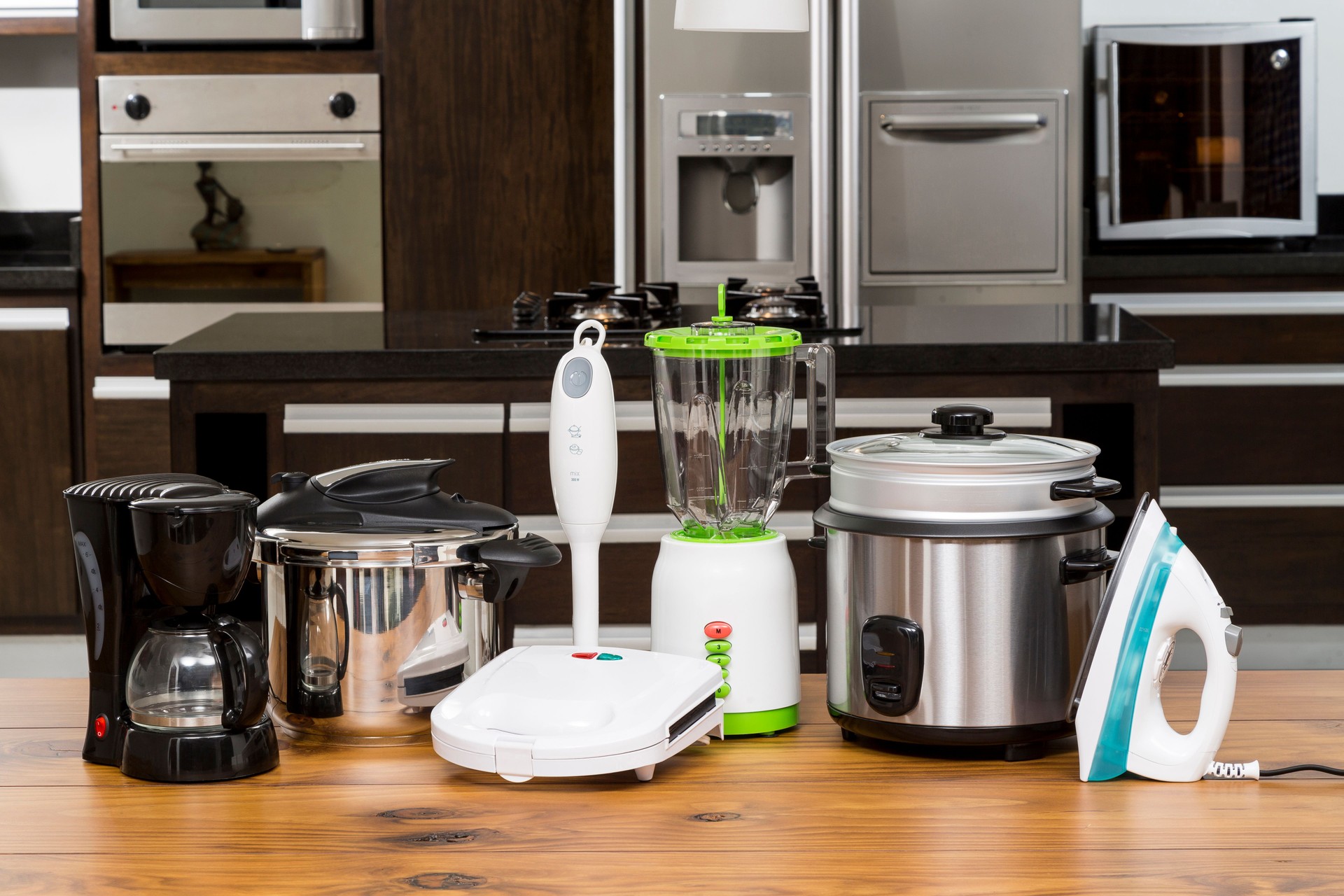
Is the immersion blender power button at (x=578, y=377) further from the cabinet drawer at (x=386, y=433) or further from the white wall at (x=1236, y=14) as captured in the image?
the white wall at (x=1236, y=14)

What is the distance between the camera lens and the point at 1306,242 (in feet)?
12.8

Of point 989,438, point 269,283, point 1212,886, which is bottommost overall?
point 1212,886

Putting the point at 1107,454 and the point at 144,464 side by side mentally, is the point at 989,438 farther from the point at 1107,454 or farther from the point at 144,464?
the point at 144,464

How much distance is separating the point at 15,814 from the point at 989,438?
2.21ft

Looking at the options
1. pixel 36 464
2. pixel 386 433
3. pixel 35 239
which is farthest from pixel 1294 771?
pixel 35 239

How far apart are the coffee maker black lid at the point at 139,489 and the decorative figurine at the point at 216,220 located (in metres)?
2.84

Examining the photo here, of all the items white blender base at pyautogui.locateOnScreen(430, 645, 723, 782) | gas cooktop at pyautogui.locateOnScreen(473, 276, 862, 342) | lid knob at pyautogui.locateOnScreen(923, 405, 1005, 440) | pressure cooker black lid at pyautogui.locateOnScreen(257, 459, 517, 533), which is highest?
gas cooktop at pyautogui.locateOnScreen(473, 276, 862, 342)

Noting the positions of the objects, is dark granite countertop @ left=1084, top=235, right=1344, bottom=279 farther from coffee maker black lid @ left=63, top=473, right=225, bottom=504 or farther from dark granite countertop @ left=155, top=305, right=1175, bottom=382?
coffee maker black lid @ left=63, top=473, right=225, bottom=504

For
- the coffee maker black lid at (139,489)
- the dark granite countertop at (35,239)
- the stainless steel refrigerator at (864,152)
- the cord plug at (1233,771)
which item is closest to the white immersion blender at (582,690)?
the coffee maker black lid at (139,489)

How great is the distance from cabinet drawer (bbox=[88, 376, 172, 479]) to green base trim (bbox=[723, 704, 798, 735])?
2.73m

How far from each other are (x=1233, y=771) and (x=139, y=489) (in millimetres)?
725

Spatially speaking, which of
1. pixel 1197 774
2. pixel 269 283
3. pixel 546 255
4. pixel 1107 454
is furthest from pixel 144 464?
pixel 1197 774

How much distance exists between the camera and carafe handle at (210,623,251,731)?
0.90 m

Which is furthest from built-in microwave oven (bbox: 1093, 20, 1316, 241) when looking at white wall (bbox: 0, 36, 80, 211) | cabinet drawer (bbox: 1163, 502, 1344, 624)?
white wall (bbox: 0, 36, 80, 211)
